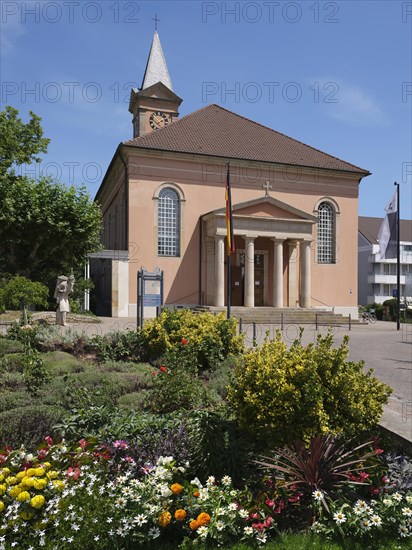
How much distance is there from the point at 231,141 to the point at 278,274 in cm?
1066

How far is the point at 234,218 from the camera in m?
28.0

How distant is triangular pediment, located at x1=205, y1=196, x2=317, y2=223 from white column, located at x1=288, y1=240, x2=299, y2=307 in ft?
7.64

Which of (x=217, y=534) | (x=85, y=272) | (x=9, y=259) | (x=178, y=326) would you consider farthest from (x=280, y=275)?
(x=217, y=534)

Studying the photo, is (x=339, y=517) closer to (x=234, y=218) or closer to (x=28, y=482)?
(x=28, y=482)

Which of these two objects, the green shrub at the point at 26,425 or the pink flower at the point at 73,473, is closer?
the pink flower at the point at 73,473

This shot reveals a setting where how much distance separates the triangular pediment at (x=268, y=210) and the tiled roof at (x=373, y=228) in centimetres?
3835

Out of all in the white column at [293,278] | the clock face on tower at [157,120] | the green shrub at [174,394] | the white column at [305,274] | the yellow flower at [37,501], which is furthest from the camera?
the clock face on tower at [157,120]

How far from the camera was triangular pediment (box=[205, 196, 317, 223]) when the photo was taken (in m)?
28.5

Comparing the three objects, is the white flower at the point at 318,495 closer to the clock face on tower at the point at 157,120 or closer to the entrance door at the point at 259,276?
the entrance door at the point at 259,276

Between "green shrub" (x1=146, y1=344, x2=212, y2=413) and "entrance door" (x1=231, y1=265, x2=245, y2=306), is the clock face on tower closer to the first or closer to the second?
"entrance door" (x1=231, y1=265, x2=245, y2=306)

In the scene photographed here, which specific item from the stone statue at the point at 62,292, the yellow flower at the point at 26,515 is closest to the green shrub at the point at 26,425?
the yellow flower at the point at 26,515

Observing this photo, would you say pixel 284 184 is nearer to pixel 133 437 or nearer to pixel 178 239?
pixel 178 239

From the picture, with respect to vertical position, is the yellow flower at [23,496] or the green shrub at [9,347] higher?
the green shrub at [9,347]

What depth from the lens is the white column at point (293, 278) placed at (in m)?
31.5
